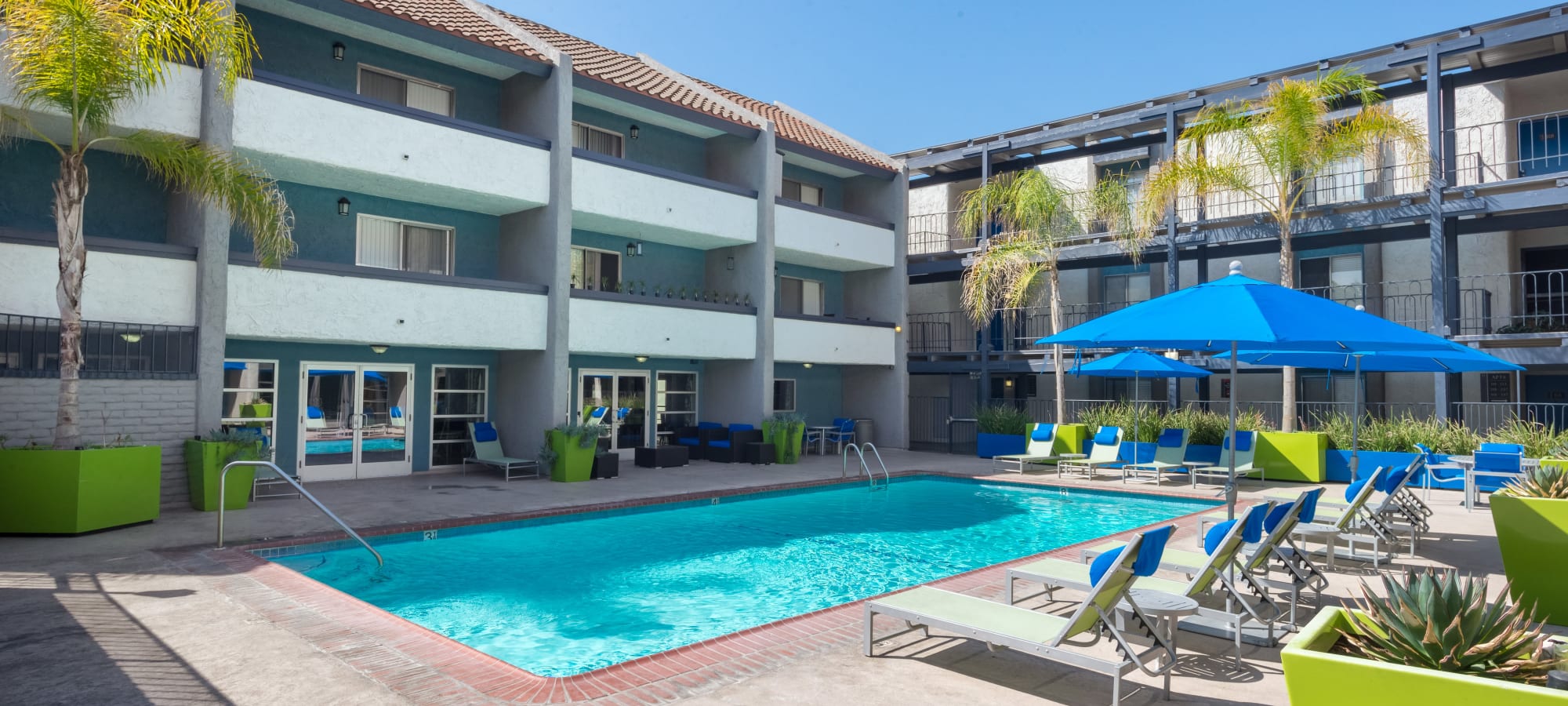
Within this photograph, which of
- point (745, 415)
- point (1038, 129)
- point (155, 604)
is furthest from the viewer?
point (1038, 129)

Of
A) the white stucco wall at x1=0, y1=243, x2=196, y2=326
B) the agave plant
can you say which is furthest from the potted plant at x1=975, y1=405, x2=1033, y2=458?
the agave plant

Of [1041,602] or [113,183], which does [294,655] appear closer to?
[1041,602]

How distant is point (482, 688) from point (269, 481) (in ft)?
34.4

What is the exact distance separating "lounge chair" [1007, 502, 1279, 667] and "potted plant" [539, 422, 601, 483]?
10.5 metres

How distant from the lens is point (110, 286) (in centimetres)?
1165

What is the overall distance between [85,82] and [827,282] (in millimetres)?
17810

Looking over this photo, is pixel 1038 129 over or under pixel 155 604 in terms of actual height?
over

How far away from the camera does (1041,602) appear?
23.0ft

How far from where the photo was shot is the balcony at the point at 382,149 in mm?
13391

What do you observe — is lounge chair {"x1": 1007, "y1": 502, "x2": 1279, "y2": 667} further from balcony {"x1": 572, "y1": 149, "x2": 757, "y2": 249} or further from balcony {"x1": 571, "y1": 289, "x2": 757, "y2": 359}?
balcony {"x1": 572, "y1": 149, "x2": 757, "y2": 249}

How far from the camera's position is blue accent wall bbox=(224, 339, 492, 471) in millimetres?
14992

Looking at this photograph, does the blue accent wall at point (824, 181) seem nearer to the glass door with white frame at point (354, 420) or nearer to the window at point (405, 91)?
the window at point (405, 91)

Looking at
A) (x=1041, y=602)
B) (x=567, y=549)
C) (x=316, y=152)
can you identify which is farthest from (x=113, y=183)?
(x=1041, y=602)

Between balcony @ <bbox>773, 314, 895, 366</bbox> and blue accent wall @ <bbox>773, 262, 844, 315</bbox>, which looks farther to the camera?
blue accent wall @ <bbox>773, 262, 844, 315</bbox>
